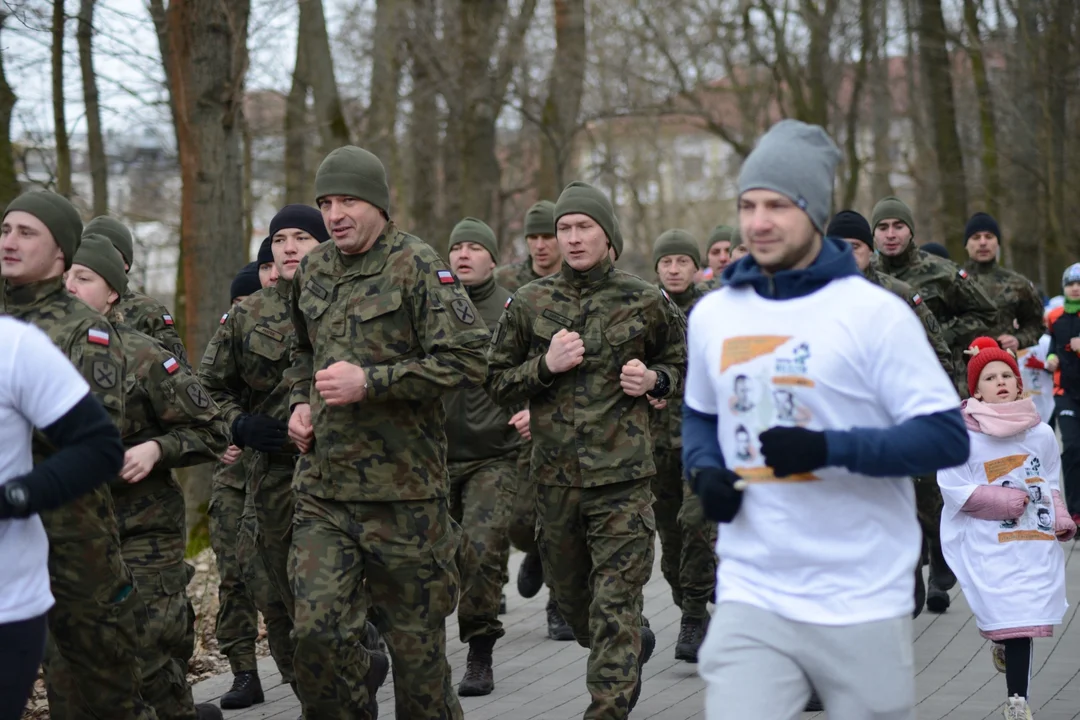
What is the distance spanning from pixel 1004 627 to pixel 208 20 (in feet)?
22.7

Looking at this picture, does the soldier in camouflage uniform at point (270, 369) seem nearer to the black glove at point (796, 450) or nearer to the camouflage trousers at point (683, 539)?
the camouflage trousers at point (683, 539)

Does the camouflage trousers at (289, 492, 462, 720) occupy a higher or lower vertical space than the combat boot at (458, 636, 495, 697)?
higher

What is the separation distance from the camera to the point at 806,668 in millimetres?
3988

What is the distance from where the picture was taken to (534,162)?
31.6 m

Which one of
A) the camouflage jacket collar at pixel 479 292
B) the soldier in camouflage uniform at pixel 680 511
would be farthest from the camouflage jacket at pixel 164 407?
the camouflage jacket collar at pixel 479 292

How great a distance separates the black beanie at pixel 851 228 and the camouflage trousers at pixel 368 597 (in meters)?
4.06

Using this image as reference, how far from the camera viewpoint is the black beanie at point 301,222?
746 centimetres

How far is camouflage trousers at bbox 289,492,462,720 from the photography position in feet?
18.9

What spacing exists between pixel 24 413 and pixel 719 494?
6.67 ft

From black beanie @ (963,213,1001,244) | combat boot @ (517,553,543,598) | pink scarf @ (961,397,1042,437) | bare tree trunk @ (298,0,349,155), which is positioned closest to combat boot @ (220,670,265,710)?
combat boot @ (517,553,543,598)

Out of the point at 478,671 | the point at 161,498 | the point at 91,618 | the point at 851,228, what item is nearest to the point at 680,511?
the point at 478,671

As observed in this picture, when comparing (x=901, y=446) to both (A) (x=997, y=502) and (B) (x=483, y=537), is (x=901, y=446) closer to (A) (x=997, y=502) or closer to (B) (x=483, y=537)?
(A) (x=997, y=502)

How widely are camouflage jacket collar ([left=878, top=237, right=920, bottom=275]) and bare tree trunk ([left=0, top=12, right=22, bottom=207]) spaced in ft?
20.5

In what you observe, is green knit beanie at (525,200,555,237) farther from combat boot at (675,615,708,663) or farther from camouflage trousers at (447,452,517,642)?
combat boot at (675,615,708,663)
